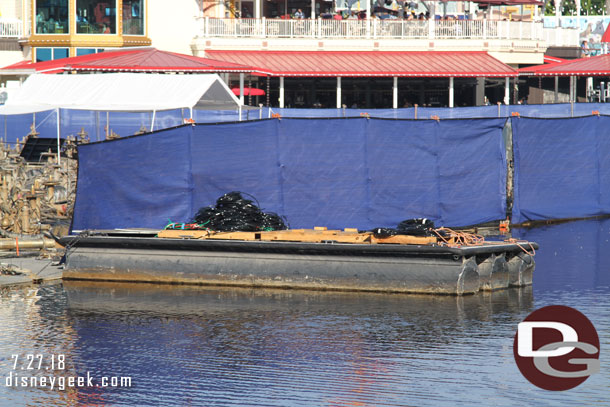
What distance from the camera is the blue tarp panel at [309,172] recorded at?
2086 cm

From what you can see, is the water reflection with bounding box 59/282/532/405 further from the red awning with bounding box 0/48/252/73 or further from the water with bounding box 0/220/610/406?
the red awning with bounding box 0/48/252/73

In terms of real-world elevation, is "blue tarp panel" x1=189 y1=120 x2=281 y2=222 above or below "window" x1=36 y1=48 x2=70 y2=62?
below

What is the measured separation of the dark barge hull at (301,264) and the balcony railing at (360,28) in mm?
36779

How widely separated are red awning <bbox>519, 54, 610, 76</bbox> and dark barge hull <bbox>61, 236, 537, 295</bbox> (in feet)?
124

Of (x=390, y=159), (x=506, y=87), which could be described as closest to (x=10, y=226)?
(x=390, y=159)

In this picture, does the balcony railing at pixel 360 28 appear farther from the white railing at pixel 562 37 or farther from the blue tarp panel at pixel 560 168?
the blue tarp panel at pixel 560 168

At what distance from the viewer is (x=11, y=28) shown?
191ft

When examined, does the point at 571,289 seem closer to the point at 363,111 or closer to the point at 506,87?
the point at 363,111

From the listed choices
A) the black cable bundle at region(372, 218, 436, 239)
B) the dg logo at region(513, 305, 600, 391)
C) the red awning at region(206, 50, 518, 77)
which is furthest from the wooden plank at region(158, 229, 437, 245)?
the red awning at region(206, 50, 518, 77)

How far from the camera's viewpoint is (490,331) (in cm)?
1447

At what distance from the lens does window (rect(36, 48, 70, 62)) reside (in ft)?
174

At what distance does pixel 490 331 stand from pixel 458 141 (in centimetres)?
968

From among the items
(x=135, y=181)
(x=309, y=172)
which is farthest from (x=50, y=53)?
(x=135, y=181)

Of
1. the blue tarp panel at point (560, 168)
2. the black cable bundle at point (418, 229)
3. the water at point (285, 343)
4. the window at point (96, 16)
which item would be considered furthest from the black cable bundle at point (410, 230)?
the window at point (96, 16)
